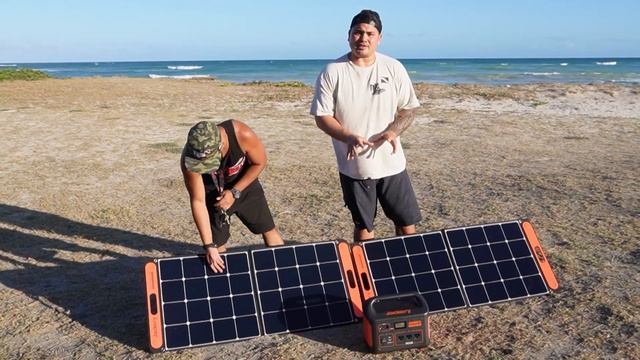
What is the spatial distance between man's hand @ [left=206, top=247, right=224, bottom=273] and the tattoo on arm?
1657 mm

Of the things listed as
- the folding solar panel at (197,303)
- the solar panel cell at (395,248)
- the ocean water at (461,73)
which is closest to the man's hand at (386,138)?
the solar panel cell at (395,248)

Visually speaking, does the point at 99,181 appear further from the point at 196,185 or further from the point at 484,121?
the point at 484,121

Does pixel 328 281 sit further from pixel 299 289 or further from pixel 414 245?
pixel 414 245

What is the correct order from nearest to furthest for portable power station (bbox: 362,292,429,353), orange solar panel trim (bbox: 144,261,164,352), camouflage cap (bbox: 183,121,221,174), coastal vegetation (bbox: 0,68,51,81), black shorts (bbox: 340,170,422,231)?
1. portable power station (bbox: 362,292,429,353)
2. orange solar panel trim (bbox: 144,261,164,352)
3. camouflage cap (bbox: 183,121,221,174)
4. black shorts (bbox: 340,170,422,231)
5. coastal vegetation (bbox: 0,68,51,81)

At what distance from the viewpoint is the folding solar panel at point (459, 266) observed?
4742mm

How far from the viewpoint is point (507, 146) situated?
40.5ft

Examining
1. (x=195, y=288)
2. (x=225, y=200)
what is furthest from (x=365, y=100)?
(x=195, y=288)

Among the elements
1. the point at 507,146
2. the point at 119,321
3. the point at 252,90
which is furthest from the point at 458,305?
the point at 252,90

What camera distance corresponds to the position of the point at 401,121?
4719mm

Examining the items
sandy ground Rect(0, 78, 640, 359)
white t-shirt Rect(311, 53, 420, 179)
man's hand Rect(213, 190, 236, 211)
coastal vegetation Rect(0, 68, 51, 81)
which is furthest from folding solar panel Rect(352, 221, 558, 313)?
coastal vegetation Rect(0, 68, 51, 81)

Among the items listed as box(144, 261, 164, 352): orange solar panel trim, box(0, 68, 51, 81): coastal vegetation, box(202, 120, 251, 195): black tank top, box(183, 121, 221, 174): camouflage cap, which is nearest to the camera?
box(144, 261, 164, 352): orange solar panel trim

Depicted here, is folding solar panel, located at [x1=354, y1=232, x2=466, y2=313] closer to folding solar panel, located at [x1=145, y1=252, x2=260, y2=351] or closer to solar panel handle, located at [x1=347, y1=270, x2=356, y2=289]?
solar panel handle, located at [x1=347, y1=270, x2=356, y2=289]

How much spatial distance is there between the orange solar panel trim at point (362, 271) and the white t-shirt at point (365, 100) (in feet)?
1.97

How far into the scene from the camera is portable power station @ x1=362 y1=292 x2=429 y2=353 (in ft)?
13.3
